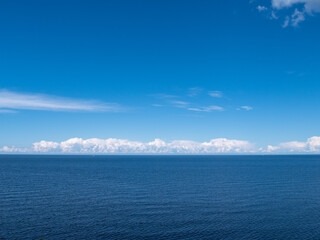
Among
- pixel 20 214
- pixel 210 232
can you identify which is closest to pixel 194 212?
pixel 210 232

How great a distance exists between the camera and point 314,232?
146 ft

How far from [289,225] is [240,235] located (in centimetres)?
1169

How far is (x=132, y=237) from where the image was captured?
136 feet

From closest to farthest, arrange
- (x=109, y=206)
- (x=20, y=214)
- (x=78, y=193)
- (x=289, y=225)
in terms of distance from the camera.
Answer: (x=289, y=225) → (x=20, y=214) → (x=109, y=206) → (x=78, y=193)

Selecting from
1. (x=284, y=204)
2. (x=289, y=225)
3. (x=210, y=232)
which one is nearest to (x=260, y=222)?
A: (x=289, y=225)

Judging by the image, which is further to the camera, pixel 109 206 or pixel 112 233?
pixel 109 206

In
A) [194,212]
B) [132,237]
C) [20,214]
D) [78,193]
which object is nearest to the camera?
[132,237]

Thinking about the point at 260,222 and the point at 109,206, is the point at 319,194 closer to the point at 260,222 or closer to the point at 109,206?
the point at 260,222

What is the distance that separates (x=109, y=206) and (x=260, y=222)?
32.7m

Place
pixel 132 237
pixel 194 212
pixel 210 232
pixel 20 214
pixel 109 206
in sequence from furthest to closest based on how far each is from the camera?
1. pixel 109 206
2. pixel 194 212
3. pixel 20 214
4. pixel 210 232
5. pixel 132 237

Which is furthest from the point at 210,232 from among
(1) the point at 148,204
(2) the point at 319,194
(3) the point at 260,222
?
(2) the point at 319,194

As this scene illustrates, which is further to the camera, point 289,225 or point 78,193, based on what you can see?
point 78,193

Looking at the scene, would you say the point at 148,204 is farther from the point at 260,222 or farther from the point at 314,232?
the point at 314,232

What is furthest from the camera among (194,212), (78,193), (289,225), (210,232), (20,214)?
(78,193)
